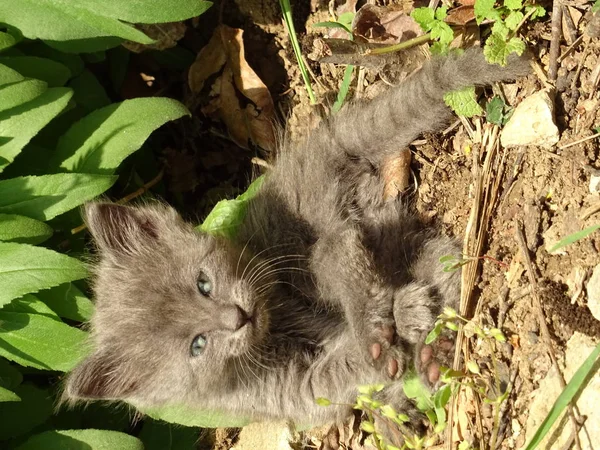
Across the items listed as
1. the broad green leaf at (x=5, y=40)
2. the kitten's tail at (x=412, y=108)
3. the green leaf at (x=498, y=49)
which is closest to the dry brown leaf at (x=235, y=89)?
the kitten's tail at (x=412, y=108)

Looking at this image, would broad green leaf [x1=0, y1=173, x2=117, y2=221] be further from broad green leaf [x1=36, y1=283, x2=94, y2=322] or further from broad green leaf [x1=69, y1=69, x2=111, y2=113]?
broad green leaf [x1=69, y1=69, x2=111, y2=113]

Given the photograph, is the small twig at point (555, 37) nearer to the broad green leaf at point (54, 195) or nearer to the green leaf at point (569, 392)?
the green leaf at point (569, 392)

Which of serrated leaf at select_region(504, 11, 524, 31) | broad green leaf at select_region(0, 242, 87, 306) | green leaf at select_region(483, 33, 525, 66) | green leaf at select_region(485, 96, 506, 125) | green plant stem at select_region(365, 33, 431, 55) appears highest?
serrated leaf at select_region(504, 11, 524, 31)

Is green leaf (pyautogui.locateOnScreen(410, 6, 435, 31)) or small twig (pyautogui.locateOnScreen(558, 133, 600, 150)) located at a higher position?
green leaf (pyautogui.locateOnScreen(410, 6, 435, 31))

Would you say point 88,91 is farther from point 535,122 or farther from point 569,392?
point 569,392

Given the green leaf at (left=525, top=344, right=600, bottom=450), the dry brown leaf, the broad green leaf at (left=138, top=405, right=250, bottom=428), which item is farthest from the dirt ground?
the dry brown leaf

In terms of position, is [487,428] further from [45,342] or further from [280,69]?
[280,69]

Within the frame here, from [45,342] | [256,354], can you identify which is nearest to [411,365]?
[256,354]
